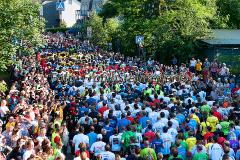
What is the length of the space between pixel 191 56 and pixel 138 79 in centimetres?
983

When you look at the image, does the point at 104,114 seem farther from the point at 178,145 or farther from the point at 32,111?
the point at 178,145

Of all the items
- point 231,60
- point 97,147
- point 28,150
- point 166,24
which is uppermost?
point 166,24

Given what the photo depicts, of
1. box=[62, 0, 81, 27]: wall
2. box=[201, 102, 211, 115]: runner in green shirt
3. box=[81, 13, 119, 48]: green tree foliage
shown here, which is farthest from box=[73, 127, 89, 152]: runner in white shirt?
box=[62, 0, 81, 27]: wall

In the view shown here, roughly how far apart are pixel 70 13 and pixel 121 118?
92.2m

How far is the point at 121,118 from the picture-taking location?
15656 mm

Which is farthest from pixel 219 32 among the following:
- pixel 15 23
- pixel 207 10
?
pixel 15 23

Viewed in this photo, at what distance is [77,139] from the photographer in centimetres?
1372

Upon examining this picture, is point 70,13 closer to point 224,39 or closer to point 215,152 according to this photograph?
A: point 224,39

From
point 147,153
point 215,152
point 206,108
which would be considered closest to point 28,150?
point 147,153

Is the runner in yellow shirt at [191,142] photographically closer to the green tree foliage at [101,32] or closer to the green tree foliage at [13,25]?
the green tree foliage at [13,25]

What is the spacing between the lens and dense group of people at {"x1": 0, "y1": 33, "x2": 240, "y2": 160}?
40.9 feet

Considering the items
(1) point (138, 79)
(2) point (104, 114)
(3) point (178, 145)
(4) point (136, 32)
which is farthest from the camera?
(4) point (136, 32)

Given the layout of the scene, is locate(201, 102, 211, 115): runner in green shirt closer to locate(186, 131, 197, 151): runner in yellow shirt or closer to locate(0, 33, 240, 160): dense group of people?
locate(0, 33, 240, 160): dense group of people

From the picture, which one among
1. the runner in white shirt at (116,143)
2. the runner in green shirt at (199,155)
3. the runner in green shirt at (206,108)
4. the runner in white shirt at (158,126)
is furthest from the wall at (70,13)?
the runner in green shirt at (199,155)
